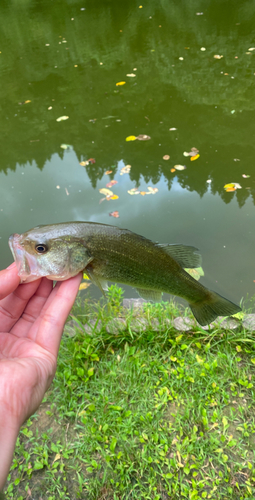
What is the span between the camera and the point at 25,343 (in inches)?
74.1

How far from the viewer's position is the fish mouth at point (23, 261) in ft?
6.19

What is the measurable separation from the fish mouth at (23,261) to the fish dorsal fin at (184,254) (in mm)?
924

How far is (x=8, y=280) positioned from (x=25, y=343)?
1.37 feet

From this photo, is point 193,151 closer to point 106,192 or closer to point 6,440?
point 106,192

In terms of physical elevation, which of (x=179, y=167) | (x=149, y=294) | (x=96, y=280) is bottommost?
(x=179, y=167)

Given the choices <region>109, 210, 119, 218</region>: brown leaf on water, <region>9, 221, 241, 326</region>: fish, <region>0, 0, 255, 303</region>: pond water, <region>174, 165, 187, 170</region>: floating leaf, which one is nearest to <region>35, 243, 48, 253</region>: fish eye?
<region>9, 221, 241, 326</region>: fish

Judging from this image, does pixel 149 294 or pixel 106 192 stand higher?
pixel 149 294

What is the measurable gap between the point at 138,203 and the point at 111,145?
1822mm

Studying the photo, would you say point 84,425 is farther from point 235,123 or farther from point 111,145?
point 235,123

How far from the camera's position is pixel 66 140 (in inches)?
248

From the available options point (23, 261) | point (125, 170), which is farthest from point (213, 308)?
point (125, 170)

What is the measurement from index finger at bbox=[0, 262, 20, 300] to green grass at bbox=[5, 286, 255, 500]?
3.58 ft

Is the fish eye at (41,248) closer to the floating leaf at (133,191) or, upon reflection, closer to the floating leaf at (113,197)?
the floating leaf at (113,197)

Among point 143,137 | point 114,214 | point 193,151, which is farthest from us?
point 143,137
